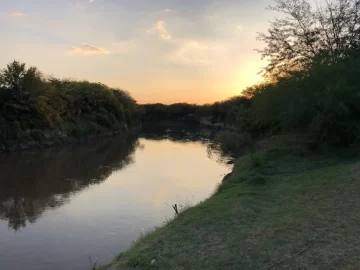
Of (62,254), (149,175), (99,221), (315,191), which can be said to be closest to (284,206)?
(315,191)

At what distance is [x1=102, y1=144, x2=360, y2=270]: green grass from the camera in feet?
19.0

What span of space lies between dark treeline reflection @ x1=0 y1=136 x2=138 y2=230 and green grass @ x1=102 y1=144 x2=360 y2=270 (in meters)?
7.69

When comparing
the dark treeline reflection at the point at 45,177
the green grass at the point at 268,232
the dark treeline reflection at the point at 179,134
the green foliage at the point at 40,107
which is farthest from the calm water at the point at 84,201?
the dark treeline reflection at the point at 179,134

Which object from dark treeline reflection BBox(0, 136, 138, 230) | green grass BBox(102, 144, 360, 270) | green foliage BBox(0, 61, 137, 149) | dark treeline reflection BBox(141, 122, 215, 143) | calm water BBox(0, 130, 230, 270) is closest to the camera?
green grass BBox(102, 144, 360, 270)

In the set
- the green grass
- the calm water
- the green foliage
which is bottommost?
the calm water

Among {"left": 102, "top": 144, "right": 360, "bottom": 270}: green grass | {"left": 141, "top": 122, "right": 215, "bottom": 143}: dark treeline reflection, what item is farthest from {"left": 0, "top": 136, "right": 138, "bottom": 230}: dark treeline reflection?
{"left": 141, "top": 122, "right": 215, "bottom": 143}: dark treeline reflection

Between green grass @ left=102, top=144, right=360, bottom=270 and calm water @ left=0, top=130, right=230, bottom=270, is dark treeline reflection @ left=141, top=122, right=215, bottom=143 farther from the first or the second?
green grass @ left=102, top=144, right=360, bottom=270

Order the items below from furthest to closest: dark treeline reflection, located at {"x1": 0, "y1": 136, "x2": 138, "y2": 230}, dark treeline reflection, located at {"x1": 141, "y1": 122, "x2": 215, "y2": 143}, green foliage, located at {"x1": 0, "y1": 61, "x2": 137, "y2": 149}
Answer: dark treeline reflection, located at {"x1": 141, "y1": 122, "x2": 215, "y2": 143} < green foliage, located at {"x1": 0, "y1": 61, "x2": 137, "y2": 149} < dark treeline reflection, located at {"x1": 0, "y1": 136, "x2": 138, "y2": 230}

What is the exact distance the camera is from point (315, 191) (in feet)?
32.2

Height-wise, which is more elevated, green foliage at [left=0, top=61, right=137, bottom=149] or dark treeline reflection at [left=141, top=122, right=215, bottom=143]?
green foliage at [left=0, top=61, right=137, bottom=149]

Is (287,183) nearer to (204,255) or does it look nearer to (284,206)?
(284,206)

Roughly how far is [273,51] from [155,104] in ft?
399

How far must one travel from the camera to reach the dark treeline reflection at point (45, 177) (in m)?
15.0

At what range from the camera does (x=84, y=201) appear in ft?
52.9
